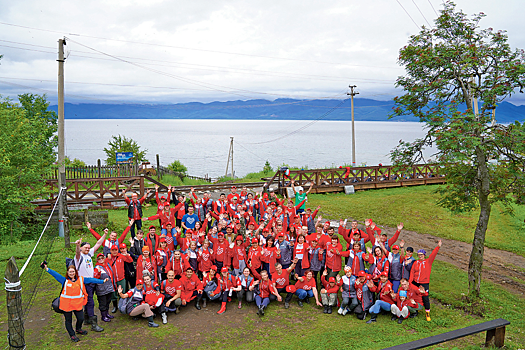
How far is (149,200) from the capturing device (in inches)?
732

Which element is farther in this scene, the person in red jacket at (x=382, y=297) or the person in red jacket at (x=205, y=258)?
the person in red jacket at (x=205, y=258)

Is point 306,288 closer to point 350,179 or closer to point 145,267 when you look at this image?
point 145,267

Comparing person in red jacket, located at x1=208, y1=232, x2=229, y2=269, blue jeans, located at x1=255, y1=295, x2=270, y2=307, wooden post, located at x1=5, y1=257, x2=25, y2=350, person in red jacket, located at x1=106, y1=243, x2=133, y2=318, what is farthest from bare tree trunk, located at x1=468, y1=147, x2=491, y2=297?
wooden post, located at x1=5, y1=257, x2=25, y2=350

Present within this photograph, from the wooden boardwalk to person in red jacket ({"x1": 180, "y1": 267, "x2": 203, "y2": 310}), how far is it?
1025 centimetres

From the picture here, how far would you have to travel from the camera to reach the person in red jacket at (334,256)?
8.96 metres

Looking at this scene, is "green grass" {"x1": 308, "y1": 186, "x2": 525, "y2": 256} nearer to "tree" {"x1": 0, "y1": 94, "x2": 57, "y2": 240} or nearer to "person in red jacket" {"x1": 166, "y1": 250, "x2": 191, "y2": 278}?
"person in red jacket" {"x1": 166, "y1": 250, "x2": 191, "y2": 278}

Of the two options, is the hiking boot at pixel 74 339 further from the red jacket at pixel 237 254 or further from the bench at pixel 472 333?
the bench at pixel 472 333

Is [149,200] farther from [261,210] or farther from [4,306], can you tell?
[4,306]

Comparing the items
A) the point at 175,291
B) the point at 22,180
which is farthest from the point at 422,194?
the point at 22,180

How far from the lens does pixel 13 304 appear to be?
15.3 feet

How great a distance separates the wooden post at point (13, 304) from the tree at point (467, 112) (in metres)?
8.43

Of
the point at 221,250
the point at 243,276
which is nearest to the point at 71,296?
the point at 221,250

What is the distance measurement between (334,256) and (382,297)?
1.51 meters

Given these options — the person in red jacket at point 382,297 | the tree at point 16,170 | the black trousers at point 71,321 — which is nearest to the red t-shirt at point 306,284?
the person in red jacket at point 382,297
